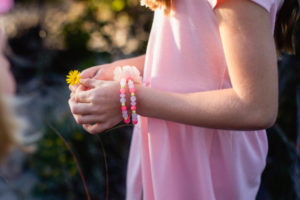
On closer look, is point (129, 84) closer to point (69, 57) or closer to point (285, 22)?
point (285, 22)

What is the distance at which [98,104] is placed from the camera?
0.79 meters

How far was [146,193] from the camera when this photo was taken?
958 millimetres

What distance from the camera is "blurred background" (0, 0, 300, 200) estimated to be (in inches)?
82.2

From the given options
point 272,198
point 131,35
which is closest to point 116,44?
point 131,35

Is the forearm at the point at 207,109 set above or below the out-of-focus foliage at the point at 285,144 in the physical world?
above

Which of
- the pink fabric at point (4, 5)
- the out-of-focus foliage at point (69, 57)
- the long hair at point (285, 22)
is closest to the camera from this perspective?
the long hair at point (285, 22)

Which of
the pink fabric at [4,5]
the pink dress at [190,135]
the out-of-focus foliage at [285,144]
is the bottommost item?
the out-of-focus foliage at [285,144]

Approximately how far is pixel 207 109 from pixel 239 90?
9 centimetres

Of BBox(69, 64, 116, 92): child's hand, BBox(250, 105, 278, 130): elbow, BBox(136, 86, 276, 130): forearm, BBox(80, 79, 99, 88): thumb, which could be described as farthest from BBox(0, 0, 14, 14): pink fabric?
BBox(250, 105, 278, 130): elbow

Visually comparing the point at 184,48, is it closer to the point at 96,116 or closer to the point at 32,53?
the point at 96,116

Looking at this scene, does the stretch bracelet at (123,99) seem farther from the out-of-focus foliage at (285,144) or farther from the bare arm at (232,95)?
the out-of-focus foliage at (285,144)

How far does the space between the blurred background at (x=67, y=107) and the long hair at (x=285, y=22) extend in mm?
812

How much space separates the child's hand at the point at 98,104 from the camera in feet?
2.59

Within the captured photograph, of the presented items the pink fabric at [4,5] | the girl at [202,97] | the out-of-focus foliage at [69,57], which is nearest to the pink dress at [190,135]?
the girl at [202,97]
